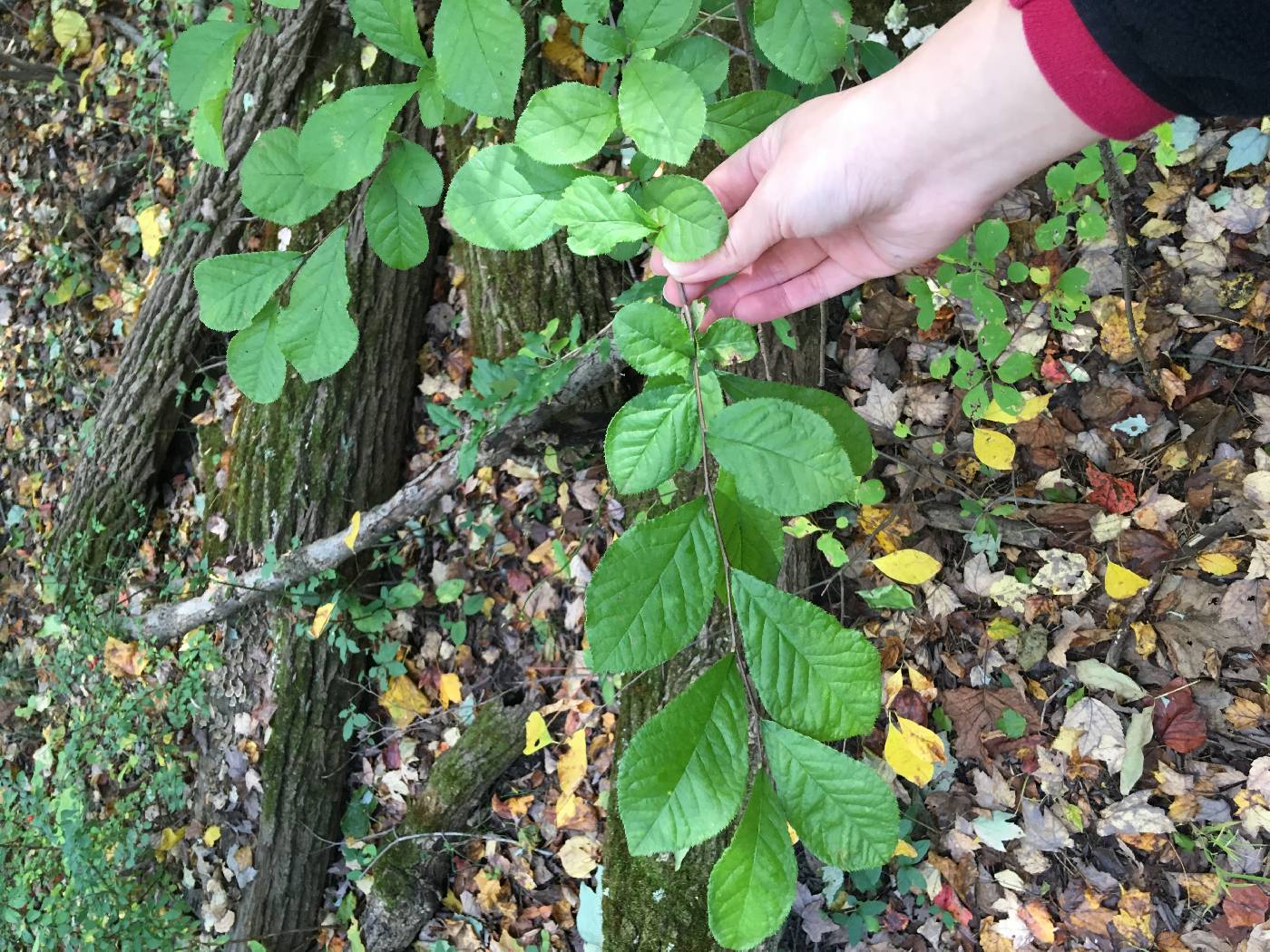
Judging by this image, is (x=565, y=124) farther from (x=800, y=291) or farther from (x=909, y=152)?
(x=800, y=291)

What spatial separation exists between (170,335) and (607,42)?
2.69m

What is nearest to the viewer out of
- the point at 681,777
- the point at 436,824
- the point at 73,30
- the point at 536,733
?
the point at 681,777

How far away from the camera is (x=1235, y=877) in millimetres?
1773

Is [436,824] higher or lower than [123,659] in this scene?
lower

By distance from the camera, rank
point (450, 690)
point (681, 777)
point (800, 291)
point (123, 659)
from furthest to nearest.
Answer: point (123, 659)
point (450, 690)
point (800, 291)
point (681, 777)

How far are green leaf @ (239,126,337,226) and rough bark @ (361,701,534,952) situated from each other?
1.86 metres

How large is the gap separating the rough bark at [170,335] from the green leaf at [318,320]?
6.48ft

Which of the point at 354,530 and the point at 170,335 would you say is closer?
the point at 354,530

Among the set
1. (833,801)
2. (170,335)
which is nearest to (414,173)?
(833,801)

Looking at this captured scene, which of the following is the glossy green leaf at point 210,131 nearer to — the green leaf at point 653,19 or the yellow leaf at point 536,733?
the green leaf at point 653,19

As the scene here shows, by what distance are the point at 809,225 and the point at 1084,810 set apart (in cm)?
170

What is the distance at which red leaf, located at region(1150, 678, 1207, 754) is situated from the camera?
184 centimetres

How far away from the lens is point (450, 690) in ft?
8.63

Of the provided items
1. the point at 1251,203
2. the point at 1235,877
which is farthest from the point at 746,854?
the point at 1251,203
